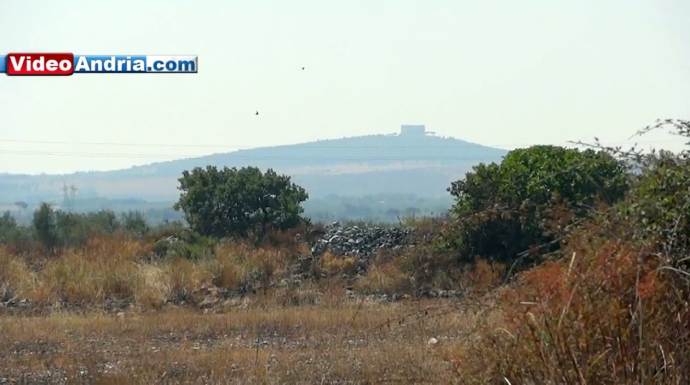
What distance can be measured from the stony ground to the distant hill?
140m

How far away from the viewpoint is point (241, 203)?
27.3 metres

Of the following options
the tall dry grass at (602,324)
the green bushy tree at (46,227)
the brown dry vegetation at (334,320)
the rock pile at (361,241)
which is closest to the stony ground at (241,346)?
the brown dry vegetation at (334,320)

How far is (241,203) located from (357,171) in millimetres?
166894

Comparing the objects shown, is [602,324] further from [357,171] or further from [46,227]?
[357,171]

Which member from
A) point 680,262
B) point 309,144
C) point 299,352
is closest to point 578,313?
point 680,262

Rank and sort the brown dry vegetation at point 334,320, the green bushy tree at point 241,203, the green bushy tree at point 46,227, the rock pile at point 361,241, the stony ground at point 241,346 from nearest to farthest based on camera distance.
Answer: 1. the brown dry vegetation at point 334,320
2. the stony ground at point 241,346
3. the rock pile at point 361,241
4. the green bushy tree at point 241,203
5. the green bushy tree at point 46,227

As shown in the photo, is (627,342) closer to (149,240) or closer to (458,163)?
(149,240)

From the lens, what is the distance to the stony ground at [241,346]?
11.7 metres

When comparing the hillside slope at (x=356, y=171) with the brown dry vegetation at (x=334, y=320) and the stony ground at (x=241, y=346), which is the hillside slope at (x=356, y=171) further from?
the stony ground at (x=241, y=346)

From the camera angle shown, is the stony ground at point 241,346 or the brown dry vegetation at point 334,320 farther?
the stony ground at point 241,346

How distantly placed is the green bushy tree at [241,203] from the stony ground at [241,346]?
8385 millimetres

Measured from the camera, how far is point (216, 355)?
1299cm

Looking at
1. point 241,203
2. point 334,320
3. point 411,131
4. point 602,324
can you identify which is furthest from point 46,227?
point 411,131

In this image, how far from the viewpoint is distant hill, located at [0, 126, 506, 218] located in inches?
6590
